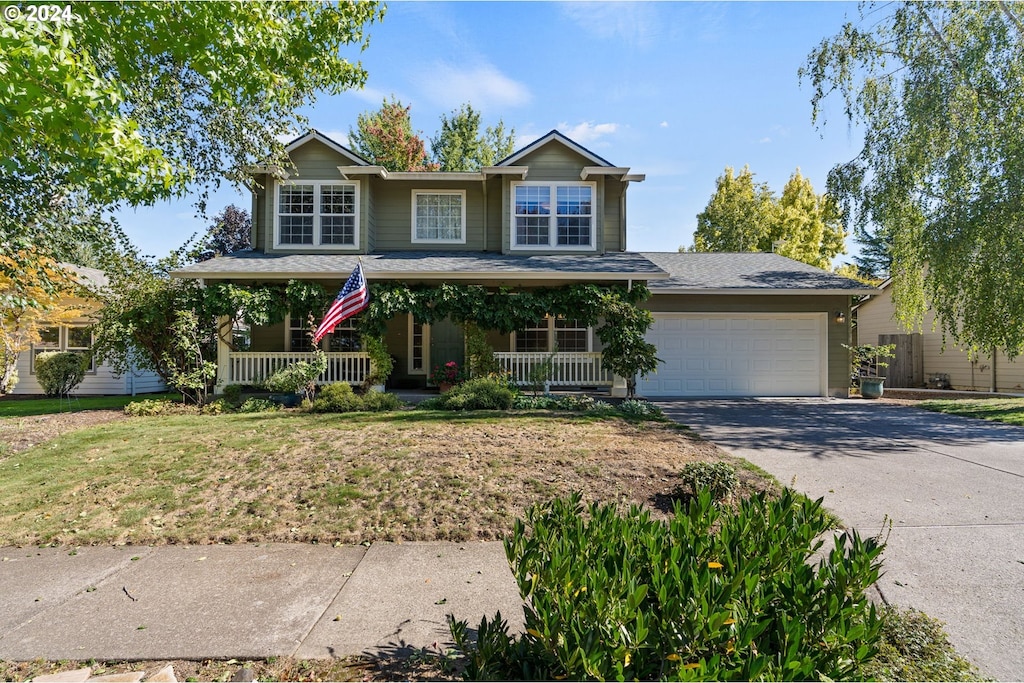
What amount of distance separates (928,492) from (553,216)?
36.7 ft

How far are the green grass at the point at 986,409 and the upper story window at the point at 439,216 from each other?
12664 mm

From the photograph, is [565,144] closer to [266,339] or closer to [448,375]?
[448,375]

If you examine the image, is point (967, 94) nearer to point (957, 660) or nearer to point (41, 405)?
point (957, 660)

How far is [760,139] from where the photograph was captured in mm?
12547

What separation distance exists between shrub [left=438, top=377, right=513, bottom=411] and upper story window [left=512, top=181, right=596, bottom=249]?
526 cm

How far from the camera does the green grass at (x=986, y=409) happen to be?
1069 cm

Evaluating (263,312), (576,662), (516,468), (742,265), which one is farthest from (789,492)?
(742,265)

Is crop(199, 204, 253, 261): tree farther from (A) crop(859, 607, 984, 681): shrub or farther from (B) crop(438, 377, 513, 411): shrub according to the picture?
(A) crop(859, 607, 984, 681): shrub

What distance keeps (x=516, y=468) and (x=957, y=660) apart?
4048mm

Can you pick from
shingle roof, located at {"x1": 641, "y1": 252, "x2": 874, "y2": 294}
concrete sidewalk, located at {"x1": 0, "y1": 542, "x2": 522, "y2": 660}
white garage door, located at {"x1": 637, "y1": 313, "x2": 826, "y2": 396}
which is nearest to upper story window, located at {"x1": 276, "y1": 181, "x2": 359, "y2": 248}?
shingle roof, located at {"x1": 641, "y1": 252, "x2": 874, "y2": 294}

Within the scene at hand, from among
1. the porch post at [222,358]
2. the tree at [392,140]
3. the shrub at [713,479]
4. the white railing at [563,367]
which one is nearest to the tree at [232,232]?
the tree at [392,140]

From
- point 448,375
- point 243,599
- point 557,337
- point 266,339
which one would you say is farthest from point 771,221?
point 243,599

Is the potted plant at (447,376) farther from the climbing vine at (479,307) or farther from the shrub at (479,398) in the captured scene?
the shrub at (479,398)

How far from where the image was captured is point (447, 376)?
13.4 m
